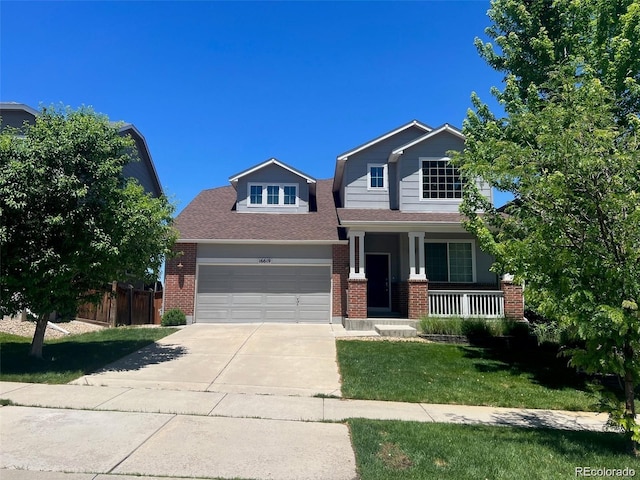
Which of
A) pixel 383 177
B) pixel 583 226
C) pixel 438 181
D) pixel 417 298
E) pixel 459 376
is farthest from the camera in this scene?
pixel 383 177

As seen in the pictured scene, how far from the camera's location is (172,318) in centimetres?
1595

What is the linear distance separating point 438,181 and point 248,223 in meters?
7.51

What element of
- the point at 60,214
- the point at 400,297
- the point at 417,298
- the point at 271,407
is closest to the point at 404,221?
the point at 417,298

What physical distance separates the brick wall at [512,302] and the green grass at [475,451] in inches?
374

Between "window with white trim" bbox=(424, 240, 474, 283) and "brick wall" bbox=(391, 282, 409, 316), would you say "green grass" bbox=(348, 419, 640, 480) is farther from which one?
"window with white trim" bbox=(424, 240, 474, 283)

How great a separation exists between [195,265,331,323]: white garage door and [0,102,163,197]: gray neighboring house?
3881mm

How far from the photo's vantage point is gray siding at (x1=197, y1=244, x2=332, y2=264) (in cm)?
1689

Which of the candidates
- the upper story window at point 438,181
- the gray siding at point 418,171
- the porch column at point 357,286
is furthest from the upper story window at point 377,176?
the porch column at point 357,286

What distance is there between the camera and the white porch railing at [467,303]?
15.5 meters


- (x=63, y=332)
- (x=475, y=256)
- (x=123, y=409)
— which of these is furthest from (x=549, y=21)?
(x=63, y=332)

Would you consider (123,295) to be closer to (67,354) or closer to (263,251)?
(263,251)

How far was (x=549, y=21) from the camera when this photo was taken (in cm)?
1071

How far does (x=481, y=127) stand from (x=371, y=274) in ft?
27.8

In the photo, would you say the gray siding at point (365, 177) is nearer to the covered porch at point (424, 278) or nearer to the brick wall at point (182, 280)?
the covered porch at point (424, 278)
